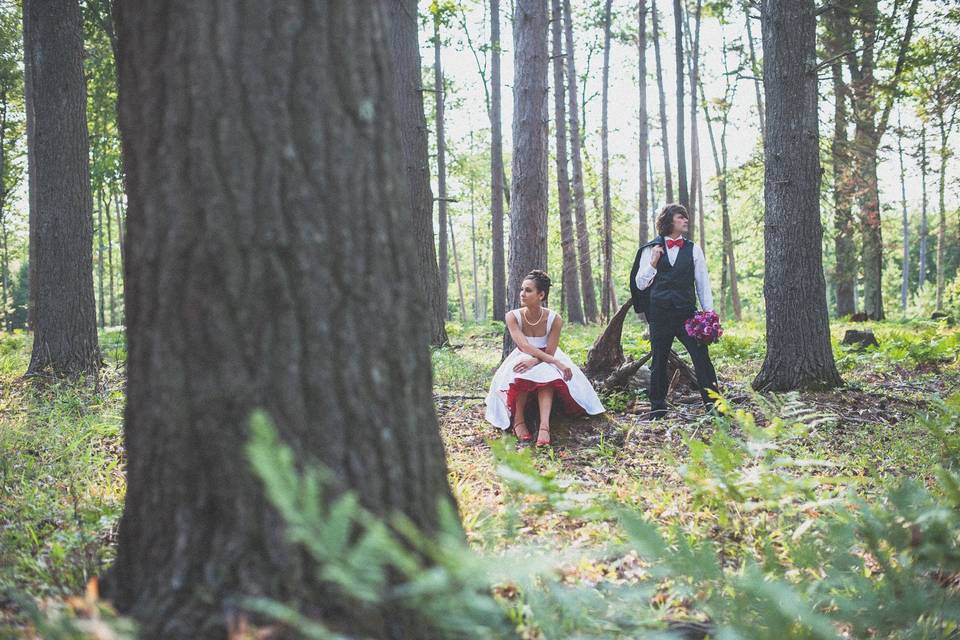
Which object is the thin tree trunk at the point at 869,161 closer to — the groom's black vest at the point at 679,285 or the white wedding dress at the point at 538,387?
the groom's black vest at the point at 679,285

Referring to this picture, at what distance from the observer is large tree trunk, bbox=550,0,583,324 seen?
19391mm

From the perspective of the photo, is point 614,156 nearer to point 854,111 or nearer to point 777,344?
point 854,111

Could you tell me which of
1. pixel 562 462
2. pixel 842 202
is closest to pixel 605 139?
pixel 842 202

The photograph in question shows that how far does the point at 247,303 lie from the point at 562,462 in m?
4.06

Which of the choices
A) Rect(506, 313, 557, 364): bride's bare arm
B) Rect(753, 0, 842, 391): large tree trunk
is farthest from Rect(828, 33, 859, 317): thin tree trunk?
Rect(506, 313, 557, 364): bride's bare arm

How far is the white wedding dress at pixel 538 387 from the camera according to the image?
631cm

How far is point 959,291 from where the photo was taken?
17906 mm

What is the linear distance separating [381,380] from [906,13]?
15296 millimetres

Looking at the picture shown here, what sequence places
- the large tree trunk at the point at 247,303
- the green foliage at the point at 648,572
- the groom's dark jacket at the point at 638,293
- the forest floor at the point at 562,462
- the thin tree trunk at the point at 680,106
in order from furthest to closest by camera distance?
the thin tree trunk at the point at 680,106 < the groom's dark jacket at the point at 638,293 < the forest floor at the point at 562,462 < the large tree trunk at the point at 247,303 < the green foliage at the point at 648,572

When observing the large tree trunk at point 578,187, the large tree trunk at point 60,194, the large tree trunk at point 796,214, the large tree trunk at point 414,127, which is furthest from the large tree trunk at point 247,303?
the large tree trunk at point 578,187

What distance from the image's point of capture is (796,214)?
24.1 feet

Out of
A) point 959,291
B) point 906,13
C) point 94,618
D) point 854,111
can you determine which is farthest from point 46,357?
point 959,291

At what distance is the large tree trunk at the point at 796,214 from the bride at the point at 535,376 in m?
2.48

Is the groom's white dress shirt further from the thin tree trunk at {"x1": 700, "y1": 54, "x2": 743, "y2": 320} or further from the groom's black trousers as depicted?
the thin tree trunk at {"x1": 700, "y1": 54, "x2": 743, "y2": 320}
